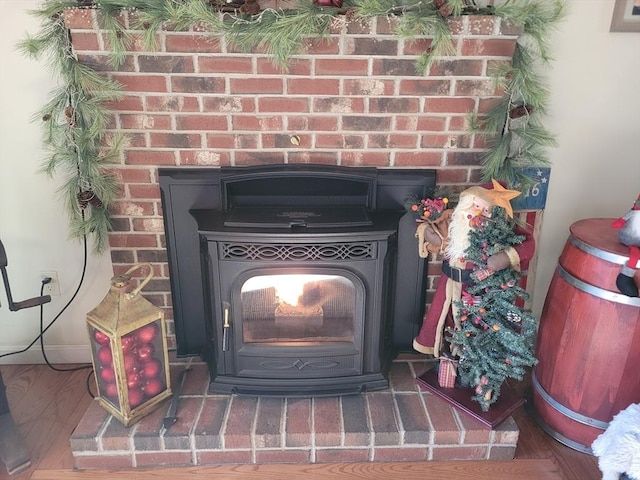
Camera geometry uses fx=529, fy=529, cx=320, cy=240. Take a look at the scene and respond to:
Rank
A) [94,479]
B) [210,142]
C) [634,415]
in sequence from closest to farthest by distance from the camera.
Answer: [634,415] → [94,479] → [210,142]

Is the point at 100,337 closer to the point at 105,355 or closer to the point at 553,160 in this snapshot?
the point at 105,355

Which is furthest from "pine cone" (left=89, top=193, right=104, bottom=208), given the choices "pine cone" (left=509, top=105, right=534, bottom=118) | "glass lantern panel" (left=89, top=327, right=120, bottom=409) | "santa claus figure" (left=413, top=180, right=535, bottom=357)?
"pine cone" (left=509, top=105, right=534, bottom=118)

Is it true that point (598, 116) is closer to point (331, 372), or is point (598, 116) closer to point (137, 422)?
point (331, 372)

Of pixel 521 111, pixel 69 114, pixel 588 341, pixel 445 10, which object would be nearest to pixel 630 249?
pixel 588 341

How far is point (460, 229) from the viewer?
5.79ft

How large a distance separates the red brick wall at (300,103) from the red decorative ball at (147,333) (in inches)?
16.1

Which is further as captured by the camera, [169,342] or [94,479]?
[169,342]

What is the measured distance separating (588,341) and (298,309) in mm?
987

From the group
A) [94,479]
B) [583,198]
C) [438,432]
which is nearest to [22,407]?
[94,479]

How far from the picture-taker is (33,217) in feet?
6.91

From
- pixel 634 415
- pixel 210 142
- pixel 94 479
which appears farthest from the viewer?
pixel 210 142

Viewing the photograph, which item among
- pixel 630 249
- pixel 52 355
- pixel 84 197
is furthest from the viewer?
pixel 52 355

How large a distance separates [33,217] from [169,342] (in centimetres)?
73

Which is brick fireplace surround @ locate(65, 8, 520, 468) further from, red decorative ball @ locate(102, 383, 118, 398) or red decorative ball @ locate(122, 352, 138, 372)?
red decorative ball @ locate(122, 352, 138, 372)
